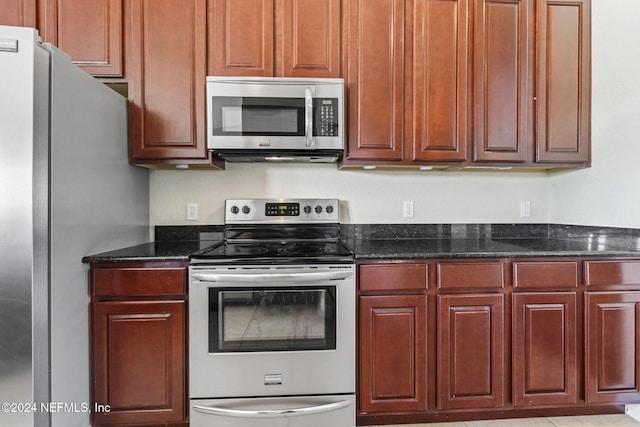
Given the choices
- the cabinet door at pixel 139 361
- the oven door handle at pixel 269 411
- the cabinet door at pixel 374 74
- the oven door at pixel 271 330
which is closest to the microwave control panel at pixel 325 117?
the cabinet door at pixel 374 74

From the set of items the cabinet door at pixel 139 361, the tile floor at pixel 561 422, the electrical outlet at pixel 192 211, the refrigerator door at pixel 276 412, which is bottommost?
the tile floor at pixel 561 422

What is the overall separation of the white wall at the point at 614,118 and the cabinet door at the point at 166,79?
2.50 metres

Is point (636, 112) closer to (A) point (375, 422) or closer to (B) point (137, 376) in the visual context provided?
(A) point (375, 422)

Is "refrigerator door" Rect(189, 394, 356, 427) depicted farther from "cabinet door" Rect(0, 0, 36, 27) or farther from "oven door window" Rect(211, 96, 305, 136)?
"cabinet door" Rect(0, 0, 36, 27)

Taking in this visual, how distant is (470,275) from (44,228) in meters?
2.06

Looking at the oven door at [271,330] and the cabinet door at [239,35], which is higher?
the cabinet door at [239,35]

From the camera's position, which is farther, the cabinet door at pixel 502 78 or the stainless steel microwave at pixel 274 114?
the cabinet door at pixel 502 78

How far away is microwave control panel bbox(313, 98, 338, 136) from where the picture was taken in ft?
6.22

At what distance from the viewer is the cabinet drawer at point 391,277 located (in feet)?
5.66

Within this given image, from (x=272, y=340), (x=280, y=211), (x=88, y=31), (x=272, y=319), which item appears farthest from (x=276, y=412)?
(x=88, y=31)

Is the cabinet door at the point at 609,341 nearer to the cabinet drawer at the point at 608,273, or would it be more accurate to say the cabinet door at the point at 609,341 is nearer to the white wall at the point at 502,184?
the cabinet drawer at the point at 608,273

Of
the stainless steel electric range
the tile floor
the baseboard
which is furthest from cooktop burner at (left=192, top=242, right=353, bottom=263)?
the baseboard

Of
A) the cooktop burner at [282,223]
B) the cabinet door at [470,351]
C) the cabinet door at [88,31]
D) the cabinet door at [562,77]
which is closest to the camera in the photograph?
the cabinet door at [470,351]

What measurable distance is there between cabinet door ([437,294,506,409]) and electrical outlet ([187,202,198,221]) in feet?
5.59
